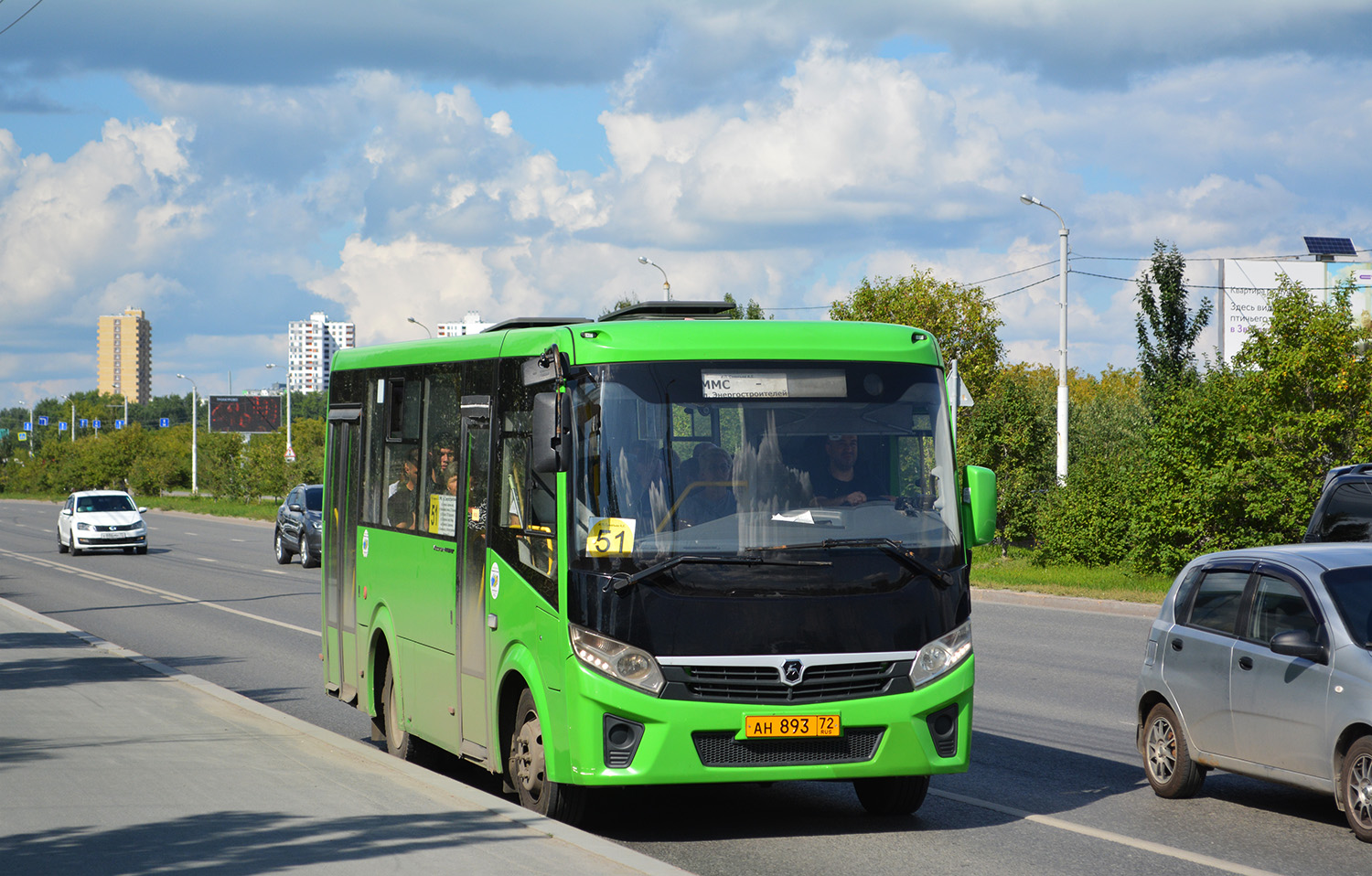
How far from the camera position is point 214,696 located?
40.2 feet

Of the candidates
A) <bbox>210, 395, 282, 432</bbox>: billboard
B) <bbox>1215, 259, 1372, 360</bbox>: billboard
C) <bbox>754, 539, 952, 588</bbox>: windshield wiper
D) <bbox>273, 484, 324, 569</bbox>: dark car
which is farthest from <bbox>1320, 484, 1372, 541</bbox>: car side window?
<bbox>210, 395, 282, 432</bbox>: billboard

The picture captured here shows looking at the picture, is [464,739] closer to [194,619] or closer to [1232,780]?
[1232,780]

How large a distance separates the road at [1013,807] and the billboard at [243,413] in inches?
4018

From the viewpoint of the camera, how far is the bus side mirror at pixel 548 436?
24.7 feet

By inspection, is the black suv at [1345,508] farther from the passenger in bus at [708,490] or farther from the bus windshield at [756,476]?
the passenger in bus at [708,490]

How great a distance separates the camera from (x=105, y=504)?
40.2 m

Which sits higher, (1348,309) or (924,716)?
(1348,309)

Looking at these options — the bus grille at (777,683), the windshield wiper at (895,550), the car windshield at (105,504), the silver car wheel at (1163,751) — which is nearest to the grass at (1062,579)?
the silver car wheel at (1163,751)

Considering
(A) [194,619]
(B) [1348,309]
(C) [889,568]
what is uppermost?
(B) [1348,309]

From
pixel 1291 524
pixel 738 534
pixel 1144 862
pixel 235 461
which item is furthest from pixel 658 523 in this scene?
pixel 235 461

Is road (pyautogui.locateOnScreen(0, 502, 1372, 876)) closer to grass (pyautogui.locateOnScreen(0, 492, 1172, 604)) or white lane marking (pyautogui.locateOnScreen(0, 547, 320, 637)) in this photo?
white lane marking (pyautogui.locateOnScreen(0, 547, 320, 637))

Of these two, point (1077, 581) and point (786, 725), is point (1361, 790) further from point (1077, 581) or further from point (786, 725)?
point (1077, 581)

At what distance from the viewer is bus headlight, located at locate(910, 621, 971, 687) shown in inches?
301

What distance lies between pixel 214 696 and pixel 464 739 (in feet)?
13.8
